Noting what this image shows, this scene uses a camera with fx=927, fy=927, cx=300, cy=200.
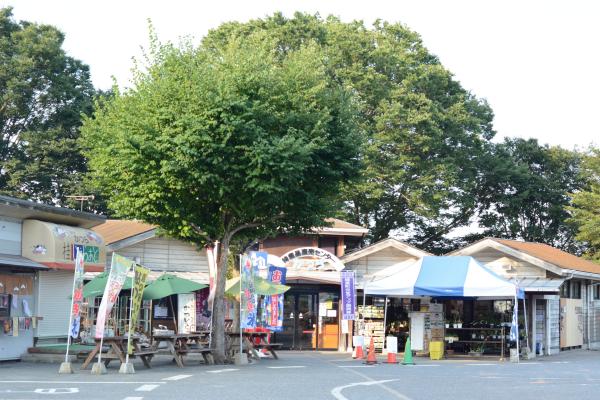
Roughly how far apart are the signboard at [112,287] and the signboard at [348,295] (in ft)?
36.2

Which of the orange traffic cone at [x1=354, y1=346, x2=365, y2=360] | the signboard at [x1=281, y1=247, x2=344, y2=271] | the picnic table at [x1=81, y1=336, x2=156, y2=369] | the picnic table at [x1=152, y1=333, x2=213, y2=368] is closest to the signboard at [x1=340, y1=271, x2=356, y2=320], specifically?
the orange traffic cone at [x1=354, y1=346, x2=365, y2=360]

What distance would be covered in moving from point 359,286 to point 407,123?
38.6 ft

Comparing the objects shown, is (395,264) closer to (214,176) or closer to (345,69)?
(345,69)

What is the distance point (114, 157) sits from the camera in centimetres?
2475

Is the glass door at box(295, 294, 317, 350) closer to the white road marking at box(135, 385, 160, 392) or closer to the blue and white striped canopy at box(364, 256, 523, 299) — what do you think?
the blue and white striped canopy at box(364, 256, 523, 299)

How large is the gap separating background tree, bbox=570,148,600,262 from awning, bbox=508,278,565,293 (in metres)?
16.2

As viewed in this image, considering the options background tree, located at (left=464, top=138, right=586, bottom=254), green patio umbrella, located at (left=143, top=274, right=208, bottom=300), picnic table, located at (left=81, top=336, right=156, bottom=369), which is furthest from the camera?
background tree, located at (left=464, top=138, right=586, bottom=254)

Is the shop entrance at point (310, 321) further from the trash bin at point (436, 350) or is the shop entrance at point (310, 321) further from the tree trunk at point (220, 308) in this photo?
the tree trunk at point (220, 308)

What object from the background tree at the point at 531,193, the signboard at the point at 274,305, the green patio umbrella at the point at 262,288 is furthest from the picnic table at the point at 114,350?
the background tree at the point at 531,193

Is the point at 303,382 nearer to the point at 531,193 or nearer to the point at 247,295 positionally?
the point at 247,295

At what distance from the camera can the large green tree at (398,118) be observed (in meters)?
44.5

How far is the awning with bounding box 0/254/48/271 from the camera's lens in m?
24.0

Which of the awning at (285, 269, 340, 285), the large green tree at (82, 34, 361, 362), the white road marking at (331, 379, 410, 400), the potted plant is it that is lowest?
the potted plant

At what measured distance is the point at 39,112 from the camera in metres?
45.4
